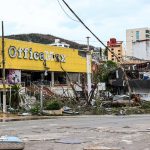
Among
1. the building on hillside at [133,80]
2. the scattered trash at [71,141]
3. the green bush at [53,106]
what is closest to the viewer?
the scattered trash at [71,141]

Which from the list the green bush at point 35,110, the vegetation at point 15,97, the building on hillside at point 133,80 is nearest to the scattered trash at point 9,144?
the green bush at point 35,110

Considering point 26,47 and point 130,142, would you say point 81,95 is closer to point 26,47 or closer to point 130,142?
point 26,47

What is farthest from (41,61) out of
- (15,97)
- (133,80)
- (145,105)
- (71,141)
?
(71,141)

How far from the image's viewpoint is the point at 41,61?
59.5 meters

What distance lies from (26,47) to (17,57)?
6.89ft

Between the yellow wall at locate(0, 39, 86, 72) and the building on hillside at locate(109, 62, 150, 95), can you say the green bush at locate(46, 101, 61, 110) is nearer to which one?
the yellow wall at locate(0, 39, 86, 72)

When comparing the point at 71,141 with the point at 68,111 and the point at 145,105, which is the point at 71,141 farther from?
the point at 145,105

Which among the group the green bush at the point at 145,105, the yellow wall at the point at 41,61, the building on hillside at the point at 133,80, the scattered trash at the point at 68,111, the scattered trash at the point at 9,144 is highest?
the yellow wall at the point at 41,61

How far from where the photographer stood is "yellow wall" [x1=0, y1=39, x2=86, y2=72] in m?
54.0

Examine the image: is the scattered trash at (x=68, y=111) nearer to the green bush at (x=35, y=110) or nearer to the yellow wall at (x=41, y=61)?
the green bush at (x=35, y=110)

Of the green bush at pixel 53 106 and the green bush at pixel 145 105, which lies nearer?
the green bush at pixel 53 106

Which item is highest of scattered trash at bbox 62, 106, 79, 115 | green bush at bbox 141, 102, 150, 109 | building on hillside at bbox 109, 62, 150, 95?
building on hillside at bbox 109, 62, 150, 95

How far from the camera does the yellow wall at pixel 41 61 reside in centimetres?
5403

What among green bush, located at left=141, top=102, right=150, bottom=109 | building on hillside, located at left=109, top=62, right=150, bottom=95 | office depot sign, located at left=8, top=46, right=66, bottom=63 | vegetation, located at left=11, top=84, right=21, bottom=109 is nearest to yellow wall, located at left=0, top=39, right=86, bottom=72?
office depot sign, located at left=8, top=46, right=66, bottom=63
